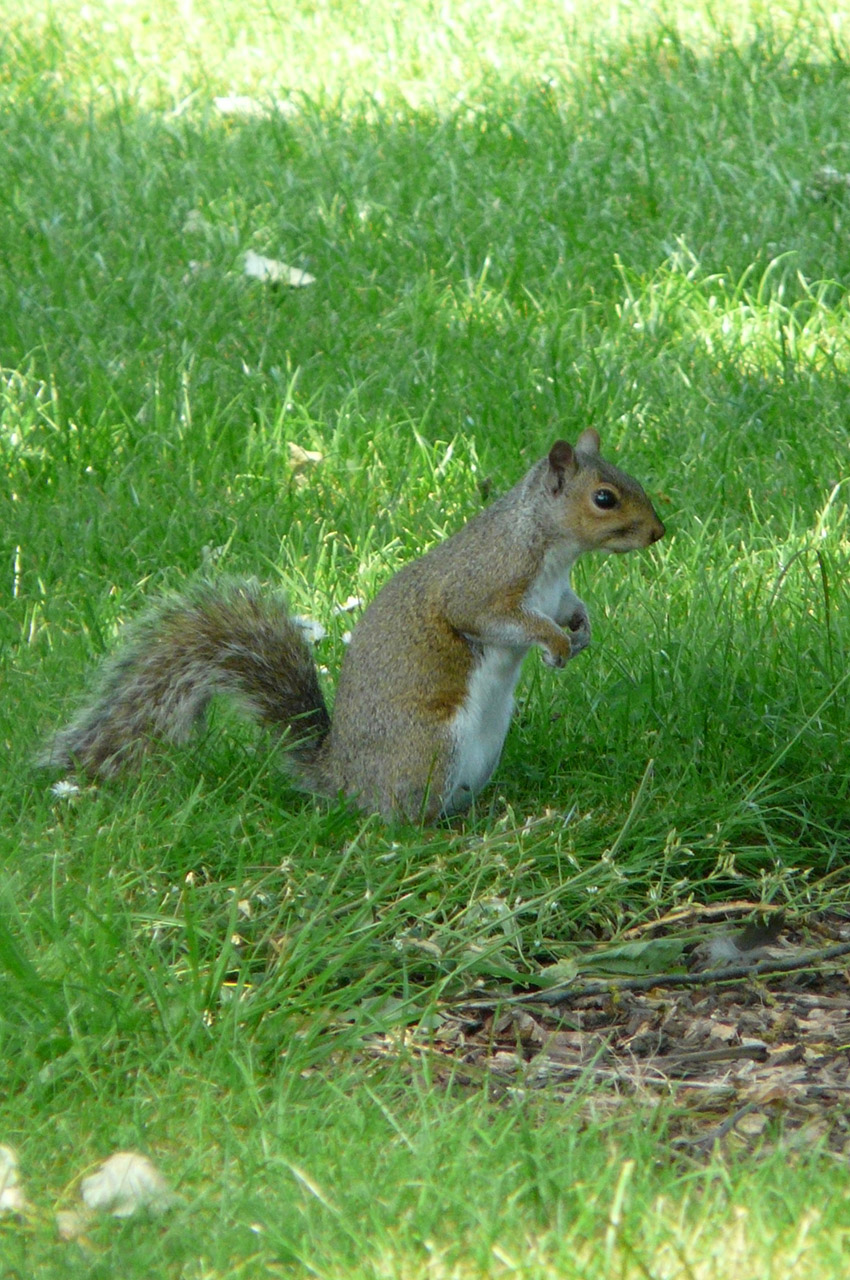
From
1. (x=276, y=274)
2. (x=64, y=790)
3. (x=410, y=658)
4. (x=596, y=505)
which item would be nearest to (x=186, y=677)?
(x=64, y=790)

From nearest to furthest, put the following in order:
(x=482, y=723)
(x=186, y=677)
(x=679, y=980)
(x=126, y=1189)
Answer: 1. (x=126, y=1189)
2. (x=679, y=980)
3. (x=482, y=723)
4. (x=186, y=677)

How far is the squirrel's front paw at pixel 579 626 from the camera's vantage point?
2.54 meters

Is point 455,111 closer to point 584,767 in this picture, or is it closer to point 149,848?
point 584,767

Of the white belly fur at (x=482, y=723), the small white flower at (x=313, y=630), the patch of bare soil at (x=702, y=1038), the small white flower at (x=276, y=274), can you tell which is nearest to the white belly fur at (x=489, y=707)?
the white belly fur at (x=482, y=723)

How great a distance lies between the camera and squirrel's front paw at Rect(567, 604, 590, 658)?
99.9 inches

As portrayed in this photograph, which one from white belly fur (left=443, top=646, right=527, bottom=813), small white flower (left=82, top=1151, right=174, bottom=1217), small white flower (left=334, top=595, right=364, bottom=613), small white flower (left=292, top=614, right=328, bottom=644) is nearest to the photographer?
small white flower (left=82, top=1151, right=174, bottom=1217)

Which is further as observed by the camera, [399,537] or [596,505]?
[399,537]

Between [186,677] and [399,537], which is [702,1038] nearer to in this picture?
[186,677]

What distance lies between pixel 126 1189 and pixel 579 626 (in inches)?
48.4

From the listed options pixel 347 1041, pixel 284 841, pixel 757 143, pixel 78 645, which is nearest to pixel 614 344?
pixel 757 143

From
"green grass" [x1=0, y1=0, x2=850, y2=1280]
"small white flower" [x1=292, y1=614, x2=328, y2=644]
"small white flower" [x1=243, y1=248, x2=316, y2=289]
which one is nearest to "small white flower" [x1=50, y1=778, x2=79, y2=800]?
"green grass" [x1=0, y1=0, x2=850, y2=1280]

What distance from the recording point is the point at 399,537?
323 centimetres

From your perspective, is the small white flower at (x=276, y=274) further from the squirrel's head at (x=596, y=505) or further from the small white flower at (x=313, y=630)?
the squirrel's head at (x=596, y=505)

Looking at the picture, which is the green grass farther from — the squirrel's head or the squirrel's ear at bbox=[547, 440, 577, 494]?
the squirrel's ear at bbox=[547, 440, 577, 494]
